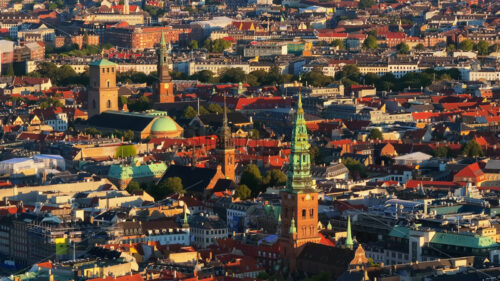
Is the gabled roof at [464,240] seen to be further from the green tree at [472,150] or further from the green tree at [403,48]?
the green tree at [403,48]

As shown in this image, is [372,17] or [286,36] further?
[372,17]

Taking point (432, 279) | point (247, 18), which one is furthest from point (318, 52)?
point (432, 279)

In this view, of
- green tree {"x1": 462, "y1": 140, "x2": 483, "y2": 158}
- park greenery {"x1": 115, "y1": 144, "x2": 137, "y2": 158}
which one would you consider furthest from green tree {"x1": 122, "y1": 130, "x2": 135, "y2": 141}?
green tree {"x1": 462, "y1": 140, "x2": 483, "y2": 158}

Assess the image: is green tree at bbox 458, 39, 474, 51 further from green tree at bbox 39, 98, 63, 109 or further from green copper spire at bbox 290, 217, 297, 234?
green copper spire at bbox 290, 217, 297, 234

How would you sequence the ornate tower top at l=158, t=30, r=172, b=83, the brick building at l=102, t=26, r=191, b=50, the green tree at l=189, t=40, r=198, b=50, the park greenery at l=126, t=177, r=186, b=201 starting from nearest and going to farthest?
the park greenery at l=126, t=177, r=186, b=201
the ornate tower top at l=158, t=30, r=172, b=83
the green tree at l=189, t=40, r=198, b=50
the brick building at l=102, t=26, r=191, b=50

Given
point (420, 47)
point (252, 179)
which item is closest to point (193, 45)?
point (420, 47)

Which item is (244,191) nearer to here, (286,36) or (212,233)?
(212,233)

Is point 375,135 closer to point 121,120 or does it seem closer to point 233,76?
point 121,120
